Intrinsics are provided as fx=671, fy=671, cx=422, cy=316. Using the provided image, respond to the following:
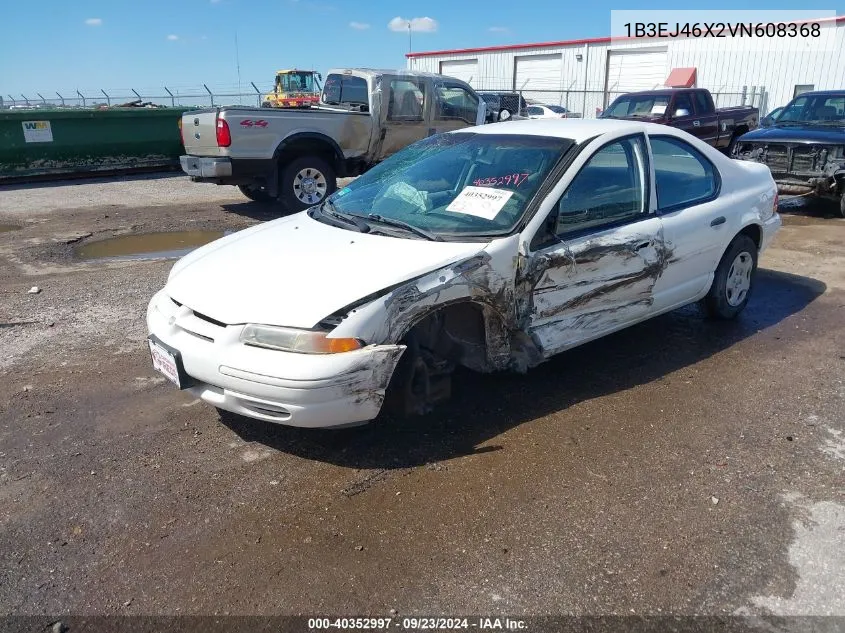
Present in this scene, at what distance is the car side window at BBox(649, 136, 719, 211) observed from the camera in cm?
458

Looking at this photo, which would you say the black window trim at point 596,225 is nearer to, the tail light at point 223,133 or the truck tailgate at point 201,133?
the tail light at point 223,133

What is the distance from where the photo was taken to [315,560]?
2.72 m

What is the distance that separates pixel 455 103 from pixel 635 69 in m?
23.5

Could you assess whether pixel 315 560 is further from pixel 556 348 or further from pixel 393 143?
pixel 393 143

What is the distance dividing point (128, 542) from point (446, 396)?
5.97 feet

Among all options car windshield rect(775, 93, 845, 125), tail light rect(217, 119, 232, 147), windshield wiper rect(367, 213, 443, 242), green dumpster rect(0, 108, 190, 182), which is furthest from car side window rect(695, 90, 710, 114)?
windshield wiper rect(367, 213, 443, 242)

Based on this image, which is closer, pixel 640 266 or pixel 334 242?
pixel 334 242

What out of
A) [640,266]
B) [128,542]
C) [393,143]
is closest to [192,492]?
[128,542]

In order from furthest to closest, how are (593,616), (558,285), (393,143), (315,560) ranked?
(393,143) < (558,285) < (315,560) < (593,616)

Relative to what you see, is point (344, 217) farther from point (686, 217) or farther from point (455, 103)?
point (455, 103)

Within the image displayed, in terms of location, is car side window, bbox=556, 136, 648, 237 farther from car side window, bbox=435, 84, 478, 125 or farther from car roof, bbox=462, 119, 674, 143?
car side window, bbox=435, 84, 478, 125

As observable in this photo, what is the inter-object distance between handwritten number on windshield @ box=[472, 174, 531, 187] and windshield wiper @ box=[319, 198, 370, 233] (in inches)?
29.1

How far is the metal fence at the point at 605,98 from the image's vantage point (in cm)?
2647

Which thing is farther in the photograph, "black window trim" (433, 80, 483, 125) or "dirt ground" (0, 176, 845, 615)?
"black window trim" (433, 80, 483, 125)
